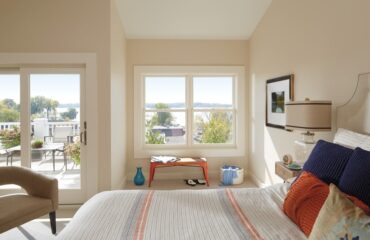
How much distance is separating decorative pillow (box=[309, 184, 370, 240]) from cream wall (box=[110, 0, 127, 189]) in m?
2.76

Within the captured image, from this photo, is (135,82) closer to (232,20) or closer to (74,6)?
(74,6)

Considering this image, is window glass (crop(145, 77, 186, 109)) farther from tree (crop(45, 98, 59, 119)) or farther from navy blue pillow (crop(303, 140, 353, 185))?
navy blue pillow (crop(303, 140, 353, 185))

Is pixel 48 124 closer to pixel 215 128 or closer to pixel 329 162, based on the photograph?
pixel 215 128

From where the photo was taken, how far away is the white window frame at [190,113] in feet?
14.7

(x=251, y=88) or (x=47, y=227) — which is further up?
(x=251, y=88)

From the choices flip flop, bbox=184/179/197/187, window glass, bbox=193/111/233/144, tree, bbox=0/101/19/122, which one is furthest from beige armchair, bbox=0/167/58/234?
window glass, bbox=193/111/233/144

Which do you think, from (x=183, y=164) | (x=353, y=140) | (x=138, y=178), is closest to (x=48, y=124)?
(x=138, y=178)

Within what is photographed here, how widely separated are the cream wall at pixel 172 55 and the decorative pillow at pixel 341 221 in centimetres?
364

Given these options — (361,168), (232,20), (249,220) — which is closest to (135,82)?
(232,20)

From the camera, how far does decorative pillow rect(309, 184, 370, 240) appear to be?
90 cm

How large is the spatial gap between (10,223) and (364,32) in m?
3.21

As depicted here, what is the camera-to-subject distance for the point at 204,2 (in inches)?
142

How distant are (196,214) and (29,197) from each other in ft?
6.11

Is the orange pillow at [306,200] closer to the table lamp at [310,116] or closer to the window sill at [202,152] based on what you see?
the table lamp at [310,116]
